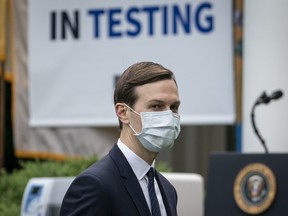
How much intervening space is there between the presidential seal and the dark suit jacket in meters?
2.91

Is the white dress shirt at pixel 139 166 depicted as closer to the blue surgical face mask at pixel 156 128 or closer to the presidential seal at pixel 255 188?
the blue surgical face mask at pixel 156 128

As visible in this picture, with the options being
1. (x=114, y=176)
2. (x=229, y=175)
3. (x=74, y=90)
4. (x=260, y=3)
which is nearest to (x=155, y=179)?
(x=114, y=176)

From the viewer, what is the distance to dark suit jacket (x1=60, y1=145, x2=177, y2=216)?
2980mm

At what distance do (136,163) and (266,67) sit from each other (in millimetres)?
5315

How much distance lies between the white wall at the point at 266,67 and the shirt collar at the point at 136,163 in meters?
4.85

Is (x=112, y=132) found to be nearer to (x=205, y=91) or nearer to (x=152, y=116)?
(x=205, y=91)

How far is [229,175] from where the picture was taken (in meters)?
6.13

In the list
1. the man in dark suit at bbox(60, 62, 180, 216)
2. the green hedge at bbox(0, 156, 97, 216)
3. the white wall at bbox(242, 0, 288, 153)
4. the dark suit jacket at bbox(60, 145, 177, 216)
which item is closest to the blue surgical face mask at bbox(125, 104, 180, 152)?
the man in dark suit at bbox(60, 62, 180, 216)

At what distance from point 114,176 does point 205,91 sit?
6151mm

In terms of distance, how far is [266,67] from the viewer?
8.34 metres

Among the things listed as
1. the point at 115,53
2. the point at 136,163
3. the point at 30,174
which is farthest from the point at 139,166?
the point at 115,53

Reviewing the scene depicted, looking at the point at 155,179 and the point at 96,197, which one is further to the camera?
the point at 155,179

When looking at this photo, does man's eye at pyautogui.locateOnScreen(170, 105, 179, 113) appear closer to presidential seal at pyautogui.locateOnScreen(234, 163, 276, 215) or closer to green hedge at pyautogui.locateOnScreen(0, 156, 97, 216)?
presidential seal at pyautogui.locateOnScreen(234, 163, 276, 215)

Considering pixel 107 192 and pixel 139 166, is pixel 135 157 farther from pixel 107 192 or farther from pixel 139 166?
pixel 107 192
